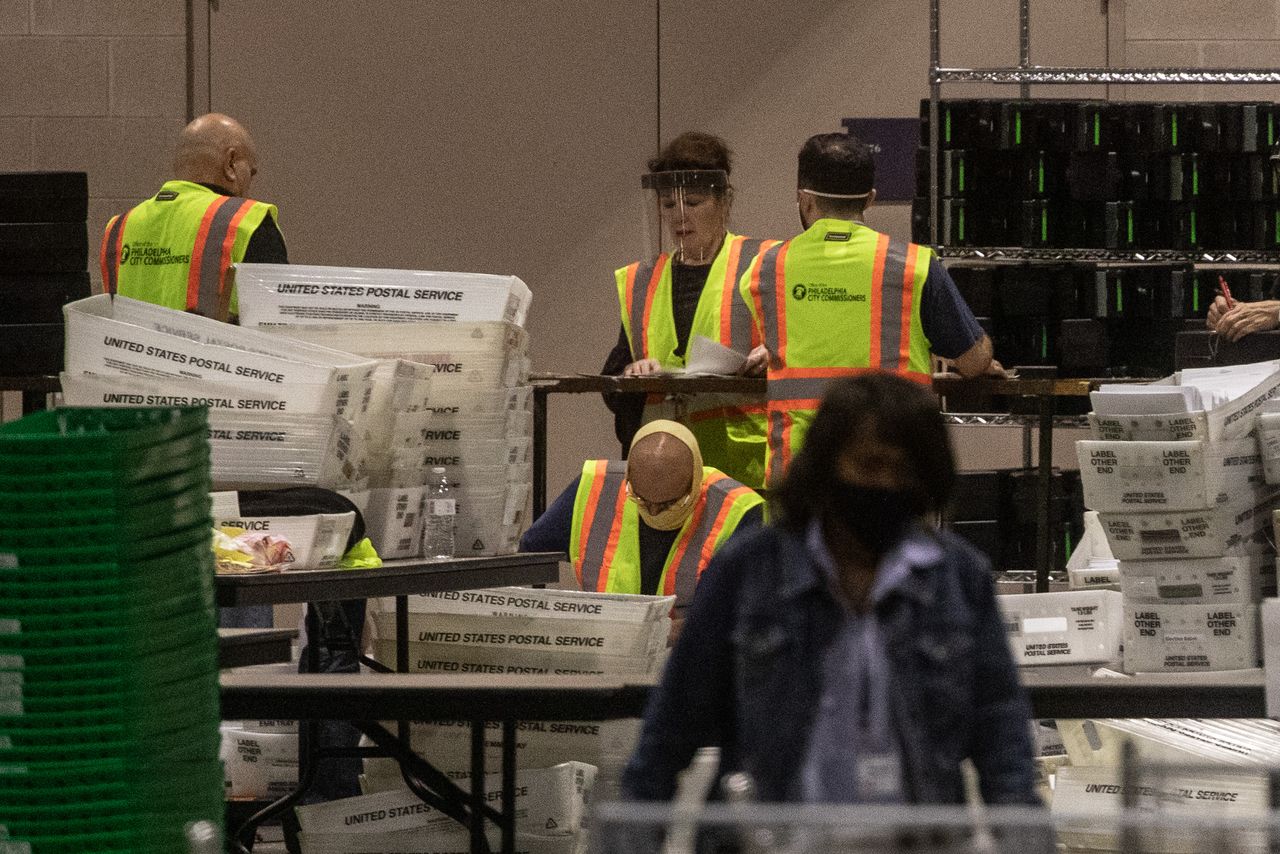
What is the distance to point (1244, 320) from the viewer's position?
6516 millimetres

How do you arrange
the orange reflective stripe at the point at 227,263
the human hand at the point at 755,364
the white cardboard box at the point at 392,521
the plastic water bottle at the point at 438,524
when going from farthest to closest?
the human hand at the point at 755,364, the orange reflective stripe at the point at 227,263, the plastic water bottle at the point at 438,524, the white cardboard box at the point at 392,521

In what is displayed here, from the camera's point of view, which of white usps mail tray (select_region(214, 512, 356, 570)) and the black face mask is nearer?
the black face mask

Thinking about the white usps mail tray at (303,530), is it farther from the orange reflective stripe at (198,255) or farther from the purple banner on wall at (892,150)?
the purple banner on wall at (892,150)

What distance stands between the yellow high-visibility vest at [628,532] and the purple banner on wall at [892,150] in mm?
4538

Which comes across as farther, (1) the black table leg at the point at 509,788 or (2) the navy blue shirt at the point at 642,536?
(2) the navy blue shirt at the point at 642,536

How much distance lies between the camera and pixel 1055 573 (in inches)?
303

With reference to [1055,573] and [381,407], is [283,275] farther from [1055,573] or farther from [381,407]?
[1055,573]

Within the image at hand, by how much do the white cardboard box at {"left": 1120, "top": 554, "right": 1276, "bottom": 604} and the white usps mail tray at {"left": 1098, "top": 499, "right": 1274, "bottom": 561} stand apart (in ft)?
0.09

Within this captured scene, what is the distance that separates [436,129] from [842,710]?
7.95m

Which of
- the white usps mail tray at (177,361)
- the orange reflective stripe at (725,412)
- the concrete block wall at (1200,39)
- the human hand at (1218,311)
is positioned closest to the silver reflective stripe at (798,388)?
the orange reflective stripe at (725,412)

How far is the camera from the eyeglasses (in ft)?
18.1

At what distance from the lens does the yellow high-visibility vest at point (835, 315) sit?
651 cm

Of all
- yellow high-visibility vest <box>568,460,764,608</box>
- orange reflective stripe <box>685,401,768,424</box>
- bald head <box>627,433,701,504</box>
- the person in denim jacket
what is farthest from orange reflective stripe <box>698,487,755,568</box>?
the person in denim jacket

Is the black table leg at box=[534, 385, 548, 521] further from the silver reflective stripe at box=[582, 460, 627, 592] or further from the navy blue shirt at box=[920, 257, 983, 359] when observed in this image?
the navy blue shirt at box=[920, 257, 983, 359]
